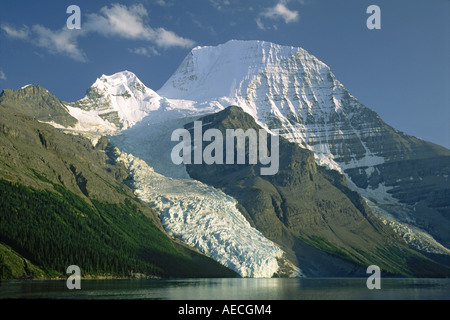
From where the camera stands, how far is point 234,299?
102 meters
